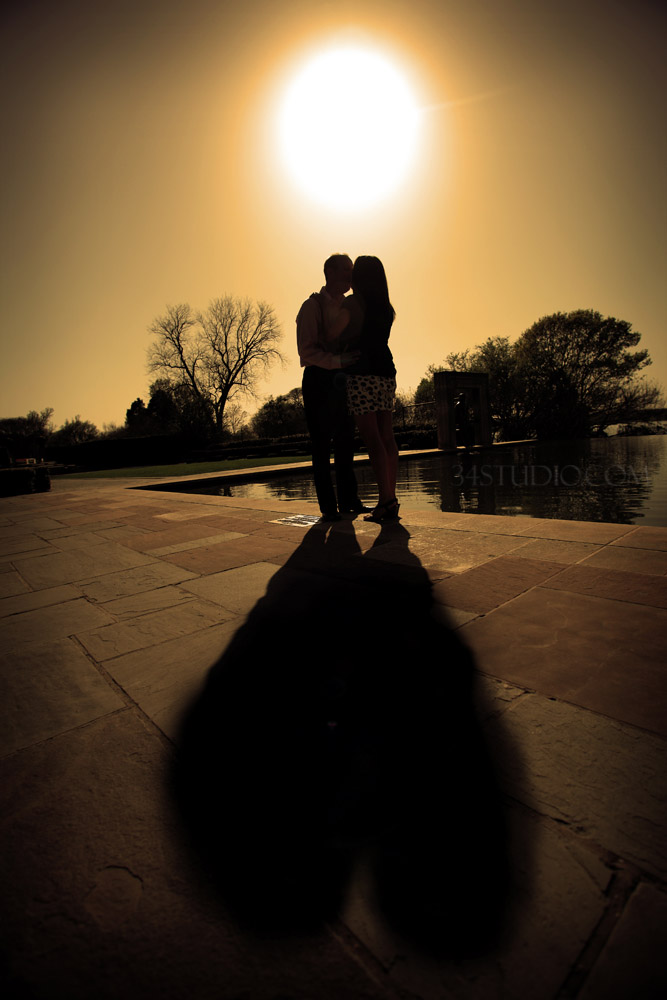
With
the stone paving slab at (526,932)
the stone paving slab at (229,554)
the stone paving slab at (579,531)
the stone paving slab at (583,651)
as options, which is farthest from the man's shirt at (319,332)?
the stone paving slab at (526,932)

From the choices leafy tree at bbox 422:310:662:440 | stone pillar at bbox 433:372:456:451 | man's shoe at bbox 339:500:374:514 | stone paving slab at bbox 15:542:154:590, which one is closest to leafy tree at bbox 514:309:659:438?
leafy tree at bbox 422:310:662:440

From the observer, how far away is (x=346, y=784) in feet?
2.75

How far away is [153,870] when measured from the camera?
0.71 m

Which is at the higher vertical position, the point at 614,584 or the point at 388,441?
the point at 388,441

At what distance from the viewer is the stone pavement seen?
565 mm

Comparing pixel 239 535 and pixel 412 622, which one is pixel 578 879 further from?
pixel 239 535

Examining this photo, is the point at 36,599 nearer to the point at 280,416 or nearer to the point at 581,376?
the point at 581,376

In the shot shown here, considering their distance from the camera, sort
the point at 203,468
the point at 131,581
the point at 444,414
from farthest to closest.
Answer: the point at 444,414 → the point at 203,468 → the point at 131,581

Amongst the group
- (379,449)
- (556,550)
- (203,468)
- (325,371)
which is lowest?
(556,550)

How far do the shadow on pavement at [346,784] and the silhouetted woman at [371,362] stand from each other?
204 centimetres

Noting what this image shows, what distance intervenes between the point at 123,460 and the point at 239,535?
2965 centimetres

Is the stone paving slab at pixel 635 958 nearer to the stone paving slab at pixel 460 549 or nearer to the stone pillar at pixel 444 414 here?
the stone paving slab at pixel 460 549

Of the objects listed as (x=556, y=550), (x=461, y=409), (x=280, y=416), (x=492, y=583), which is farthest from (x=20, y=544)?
(x=280, y=416)

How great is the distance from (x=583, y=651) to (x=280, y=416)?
49.3 metres
